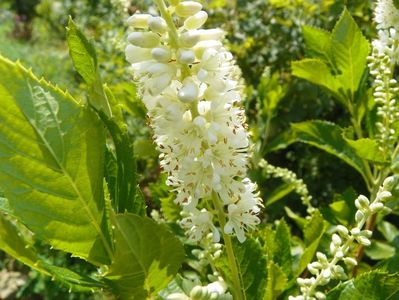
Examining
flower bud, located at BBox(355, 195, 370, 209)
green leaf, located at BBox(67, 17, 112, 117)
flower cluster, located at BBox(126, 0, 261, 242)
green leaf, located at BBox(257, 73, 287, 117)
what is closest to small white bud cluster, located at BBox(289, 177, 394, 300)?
flower bud, located at BBox(355, 195, 370, 209)

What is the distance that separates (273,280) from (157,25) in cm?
64

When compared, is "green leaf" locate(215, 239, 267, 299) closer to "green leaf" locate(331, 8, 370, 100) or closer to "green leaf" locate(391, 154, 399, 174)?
"green leaf" locate(391, 154, 399, 174)

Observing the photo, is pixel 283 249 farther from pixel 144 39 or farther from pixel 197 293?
pixel 144 39

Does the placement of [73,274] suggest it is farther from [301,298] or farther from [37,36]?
[37,36]

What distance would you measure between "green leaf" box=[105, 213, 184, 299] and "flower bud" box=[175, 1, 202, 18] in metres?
0.38

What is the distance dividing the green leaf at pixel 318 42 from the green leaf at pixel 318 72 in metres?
0.04

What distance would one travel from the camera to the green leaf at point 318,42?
1.82 m

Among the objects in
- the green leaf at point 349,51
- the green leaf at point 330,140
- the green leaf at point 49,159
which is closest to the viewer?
the green leaf at point 49,159

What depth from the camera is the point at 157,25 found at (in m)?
0.95

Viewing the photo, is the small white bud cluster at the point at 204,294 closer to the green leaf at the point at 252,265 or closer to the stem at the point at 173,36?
the green leaf at the point at 252,265

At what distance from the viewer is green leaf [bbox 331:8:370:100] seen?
66.6 inches

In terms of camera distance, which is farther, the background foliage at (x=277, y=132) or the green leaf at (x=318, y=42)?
the green leaf at (x=318, y=42)

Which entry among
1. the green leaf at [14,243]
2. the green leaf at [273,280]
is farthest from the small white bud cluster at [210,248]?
the green leaf at [14,243]

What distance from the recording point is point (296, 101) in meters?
2.96
